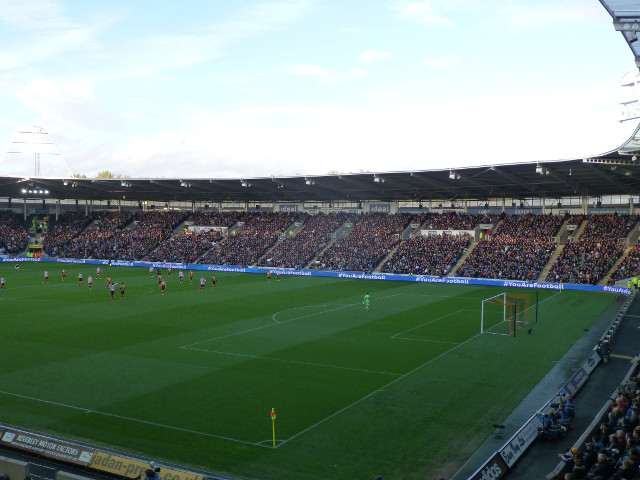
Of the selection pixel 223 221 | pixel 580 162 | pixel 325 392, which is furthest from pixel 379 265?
pixel 325 392

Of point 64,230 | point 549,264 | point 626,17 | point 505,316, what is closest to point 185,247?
point 64,230

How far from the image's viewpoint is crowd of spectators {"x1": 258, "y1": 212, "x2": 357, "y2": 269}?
62.1m

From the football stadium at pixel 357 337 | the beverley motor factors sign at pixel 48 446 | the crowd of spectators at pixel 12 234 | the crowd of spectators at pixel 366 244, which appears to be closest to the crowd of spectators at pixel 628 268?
the football stadium at pixel 357 337

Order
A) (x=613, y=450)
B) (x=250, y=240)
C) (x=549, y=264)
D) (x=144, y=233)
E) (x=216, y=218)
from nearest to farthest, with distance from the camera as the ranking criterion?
(x=613, y=450) → (x=549, y=264) → (x=250, y=240) → (x=144, y=233) → (x=216, y=218)

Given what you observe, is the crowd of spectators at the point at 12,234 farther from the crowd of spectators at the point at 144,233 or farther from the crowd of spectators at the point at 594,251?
the crowd of spectators at the point at 594,251

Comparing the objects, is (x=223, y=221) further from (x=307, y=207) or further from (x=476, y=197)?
(x=476, y=197)

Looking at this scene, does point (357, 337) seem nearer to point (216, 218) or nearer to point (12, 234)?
point (216, 218)

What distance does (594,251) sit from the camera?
48.6 metres

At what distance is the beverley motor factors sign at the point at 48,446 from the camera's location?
12773 mm

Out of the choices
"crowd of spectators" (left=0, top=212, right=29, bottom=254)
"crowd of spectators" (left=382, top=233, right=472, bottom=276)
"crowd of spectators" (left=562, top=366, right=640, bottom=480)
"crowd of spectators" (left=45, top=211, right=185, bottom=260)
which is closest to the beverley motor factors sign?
"crowd of spectators" (left=562, top=366, right=640, bottom=480)

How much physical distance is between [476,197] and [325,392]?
51.0 meters

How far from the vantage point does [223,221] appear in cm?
7612

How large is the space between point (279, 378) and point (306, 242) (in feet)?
151

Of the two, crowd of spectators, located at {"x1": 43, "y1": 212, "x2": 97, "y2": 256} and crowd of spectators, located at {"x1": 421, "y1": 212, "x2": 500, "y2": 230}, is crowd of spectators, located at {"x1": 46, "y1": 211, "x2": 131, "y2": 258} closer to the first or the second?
crowd of spectators, located at {"x1": 43, "y1": 212, "x2": 97, "y2": 256}
